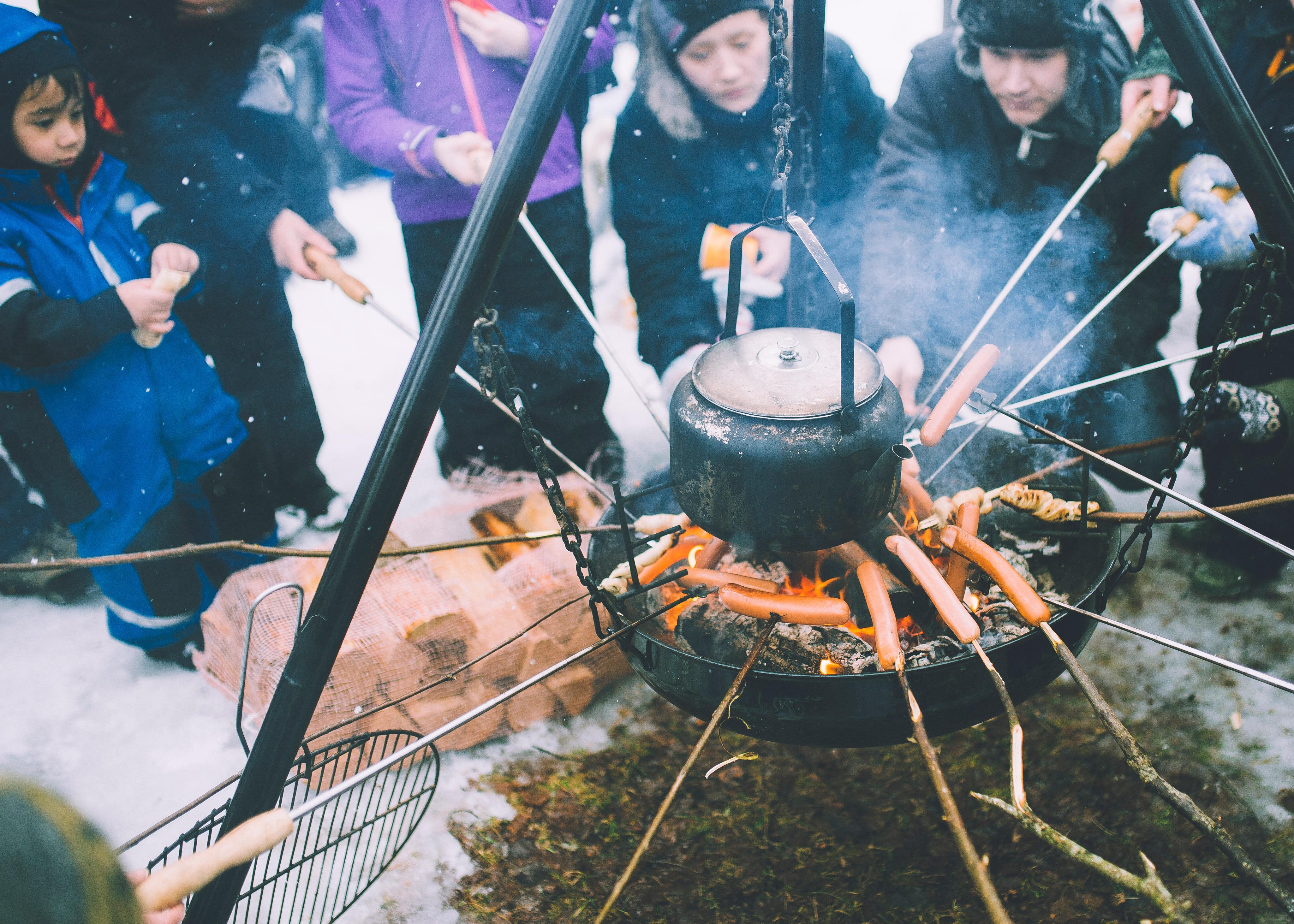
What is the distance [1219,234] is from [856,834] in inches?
98.1

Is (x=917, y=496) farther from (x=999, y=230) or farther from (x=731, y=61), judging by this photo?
(x=731, y=61)

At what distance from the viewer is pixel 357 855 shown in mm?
2760

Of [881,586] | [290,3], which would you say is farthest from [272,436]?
[881,586]

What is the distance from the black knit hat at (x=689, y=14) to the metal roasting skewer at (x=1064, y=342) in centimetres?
180

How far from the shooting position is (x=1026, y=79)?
3.00m

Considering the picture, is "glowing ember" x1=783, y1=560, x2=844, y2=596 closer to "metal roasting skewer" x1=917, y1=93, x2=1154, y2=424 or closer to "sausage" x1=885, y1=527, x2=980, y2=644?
"sausage" x1=885, y1=527, x2=980, y2=644

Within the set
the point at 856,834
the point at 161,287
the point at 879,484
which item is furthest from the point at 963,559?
the point at 161,287

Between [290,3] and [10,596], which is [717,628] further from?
[10,596]

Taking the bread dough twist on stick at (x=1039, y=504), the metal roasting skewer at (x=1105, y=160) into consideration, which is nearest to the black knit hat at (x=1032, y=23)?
the metal roasting skewer at (x=1105, y=160)

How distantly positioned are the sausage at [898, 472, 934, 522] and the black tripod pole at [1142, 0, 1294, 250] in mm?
992

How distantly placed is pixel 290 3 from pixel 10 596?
3134mm

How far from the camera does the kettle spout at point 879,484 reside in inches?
64.6

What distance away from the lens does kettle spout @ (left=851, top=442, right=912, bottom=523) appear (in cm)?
164

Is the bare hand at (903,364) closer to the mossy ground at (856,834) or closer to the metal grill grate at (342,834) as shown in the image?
the mossy ground at (856,834)
